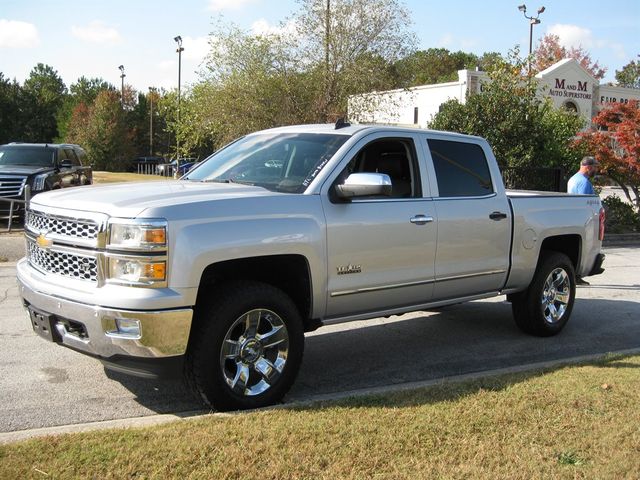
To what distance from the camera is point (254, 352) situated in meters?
4.70

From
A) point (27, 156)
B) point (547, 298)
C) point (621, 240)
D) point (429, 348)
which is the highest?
point (27, 156)

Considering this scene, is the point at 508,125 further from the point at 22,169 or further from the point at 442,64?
the point at 442,64

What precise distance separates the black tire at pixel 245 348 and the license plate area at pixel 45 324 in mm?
915

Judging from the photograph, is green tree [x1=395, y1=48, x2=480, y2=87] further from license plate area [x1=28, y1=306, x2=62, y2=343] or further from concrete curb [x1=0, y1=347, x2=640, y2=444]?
license plate area [x1=28, y1=306, x2=62, y2=343]

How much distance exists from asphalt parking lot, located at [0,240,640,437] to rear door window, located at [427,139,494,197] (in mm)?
1614

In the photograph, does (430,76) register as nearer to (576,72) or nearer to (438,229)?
(576,72)

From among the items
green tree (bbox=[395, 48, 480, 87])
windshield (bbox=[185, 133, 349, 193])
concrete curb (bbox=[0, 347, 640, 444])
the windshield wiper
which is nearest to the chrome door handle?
windshield (bbox=[185, 133, 349, 193])

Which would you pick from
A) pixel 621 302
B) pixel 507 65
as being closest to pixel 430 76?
pixel 507 65

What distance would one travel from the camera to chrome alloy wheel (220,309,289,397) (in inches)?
181

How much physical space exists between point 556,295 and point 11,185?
1230cm

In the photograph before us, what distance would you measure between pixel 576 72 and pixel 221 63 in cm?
2626

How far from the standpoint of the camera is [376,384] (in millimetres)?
5570

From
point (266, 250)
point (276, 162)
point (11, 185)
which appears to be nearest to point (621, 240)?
point (276, 162)

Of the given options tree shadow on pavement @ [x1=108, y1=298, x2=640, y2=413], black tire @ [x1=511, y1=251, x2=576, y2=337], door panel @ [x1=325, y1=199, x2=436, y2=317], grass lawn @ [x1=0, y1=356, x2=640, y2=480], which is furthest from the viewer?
black tire @ [x1=511, y1=251, x2=576, y2=337]
